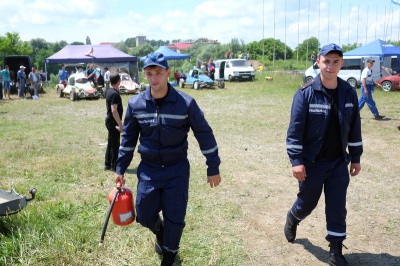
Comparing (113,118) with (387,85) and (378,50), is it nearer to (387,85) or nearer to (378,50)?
(387,85)

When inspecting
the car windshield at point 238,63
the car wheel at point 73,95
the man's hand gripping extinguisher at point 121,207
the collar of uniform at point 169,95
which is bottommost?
the man's hand gripping extinguisher at point 121,207

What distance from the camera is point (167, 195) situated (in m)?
3.63

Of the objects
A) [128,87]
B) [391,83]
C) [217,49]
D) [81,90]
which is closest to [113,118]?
[81,90]

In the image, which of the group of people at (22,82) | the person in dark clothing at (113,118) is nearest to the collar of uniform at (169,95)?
the person in dark clothing at (113,118)

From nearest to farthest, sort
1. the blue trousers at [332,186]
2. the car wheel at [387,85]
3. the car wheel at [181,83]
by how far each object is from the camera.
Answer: the blue trousers at [332,186] < the car wheel at [387,85] < the car wheel at [181,83]

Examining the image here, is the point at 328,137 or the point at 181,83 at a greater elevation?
the point at 181,83

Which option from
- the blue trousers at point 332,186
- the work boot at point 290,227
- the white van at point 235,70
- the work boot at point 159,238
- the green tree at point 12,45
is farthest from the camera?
the green tree at point 12,45

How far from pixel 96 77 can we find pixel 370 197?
66.7 ft

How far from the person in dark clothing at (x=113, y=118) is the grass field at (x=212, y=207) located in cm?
36

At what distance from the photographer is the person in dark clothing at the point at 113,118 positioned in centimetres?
698

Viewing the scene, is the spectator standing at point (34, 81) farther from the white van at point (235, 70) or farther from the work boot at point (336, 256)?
the work boot at point (336, 256)

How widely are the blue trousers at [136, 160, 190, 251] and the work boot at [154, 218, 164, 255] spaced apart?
252 millimetres

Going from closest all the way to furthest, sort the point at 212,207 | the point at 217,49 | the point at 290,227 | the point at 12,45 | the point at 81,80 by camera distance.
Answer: the point at 290,227 < the point at 212,207 < the point at 81,80 < the point at 12,45 < the point at 217,49

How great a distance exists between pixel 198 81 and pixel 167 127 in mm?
21945
